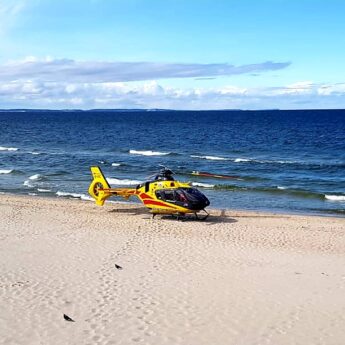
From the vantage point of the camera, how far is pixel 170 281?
43.4ft

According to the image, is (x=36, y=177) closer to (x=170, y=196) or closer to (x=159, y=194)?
(x=159, y=194)

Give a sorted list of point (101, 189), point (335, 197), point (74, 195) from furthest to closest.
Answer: point (74, 195), point (335, 197), point (101, 189)

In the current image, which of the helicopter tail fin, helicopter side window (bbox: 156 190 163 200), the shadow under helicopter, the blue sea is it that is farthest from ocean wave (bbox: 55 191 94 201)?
helicopter side window (bbox: 156 190 163 200)

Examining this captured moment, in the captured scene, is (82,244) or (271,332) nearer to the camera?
(271,332)

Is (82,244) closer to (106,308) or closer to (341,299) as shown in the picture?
(106,308)

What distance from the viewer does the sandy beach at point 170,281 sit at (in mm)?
10188

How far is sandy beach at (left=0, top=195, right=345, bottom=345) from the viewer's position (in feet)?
33.4

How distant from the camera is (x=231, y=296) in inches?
483

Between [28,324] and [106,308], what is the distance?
67.3 inches

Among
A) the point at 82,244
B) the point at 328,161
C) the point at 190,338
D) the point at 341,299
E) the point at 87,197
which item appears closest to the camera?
the point at 190,338

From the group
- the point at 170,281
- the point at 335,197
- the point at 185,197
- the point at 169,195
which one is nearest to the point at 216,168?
the point at 335,197

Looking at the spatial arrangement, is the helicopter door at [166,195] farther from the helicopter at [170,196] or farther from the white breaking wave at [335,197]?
the white breaking wave at [335,197]

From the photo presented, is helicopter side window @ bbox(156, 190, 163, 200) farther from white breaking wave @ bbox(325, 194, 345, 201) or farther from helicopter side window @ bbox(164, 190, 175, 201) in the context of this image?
white breaking wave @ bbox(325, 194, 345, 201)

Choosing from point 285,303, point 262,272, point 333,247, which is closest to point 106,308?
point 285,303
